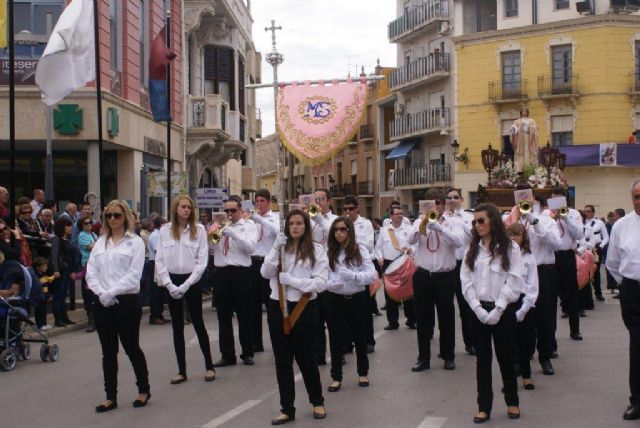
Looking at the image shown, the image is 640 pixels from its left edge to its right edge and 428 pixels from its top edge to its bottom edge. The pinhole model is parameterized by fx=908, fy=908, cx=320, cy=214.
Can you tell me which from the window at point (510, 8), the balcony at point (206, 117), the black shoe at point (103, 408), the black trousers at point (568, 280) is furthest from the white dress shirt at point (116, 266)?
the window at point (510, 8)

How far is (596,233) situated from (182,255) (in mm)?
12875

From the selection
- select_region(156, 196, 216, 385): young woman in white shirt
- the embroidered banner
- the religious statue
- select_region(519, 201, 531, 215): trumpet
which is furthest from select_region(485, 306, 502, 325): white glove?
the religious statue

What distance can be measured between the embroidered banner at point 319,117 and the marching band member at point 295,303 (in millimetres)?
10895

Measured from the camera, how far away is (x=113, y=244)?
8.45m

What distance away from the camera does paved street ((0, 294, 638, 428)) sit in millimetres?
7762

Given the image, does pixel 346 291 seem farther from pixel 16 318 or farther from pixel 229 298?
pixel 16 318

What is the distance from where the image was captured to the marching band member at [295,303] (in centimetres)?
766

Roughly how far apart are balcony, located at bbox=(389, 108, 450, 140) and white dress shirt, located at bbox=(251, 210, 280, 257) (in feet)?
120

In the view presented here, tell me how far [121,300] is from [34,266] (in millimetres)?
5396

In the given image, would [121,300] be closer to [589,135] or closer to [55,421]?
[55,421]

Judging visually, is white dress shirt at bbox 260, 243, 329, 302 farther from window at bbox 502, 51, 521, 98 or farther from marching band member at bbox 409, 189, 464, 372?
window at bbox 502, 51, 521, 98

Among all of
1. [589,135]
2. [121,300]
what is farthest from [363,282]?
[589,135]

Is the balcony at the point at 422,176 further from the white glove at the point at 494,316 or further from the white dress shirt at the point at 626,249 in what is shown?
the white glove at the point at 494,316

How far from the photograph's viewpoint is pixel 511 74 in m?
44.0
